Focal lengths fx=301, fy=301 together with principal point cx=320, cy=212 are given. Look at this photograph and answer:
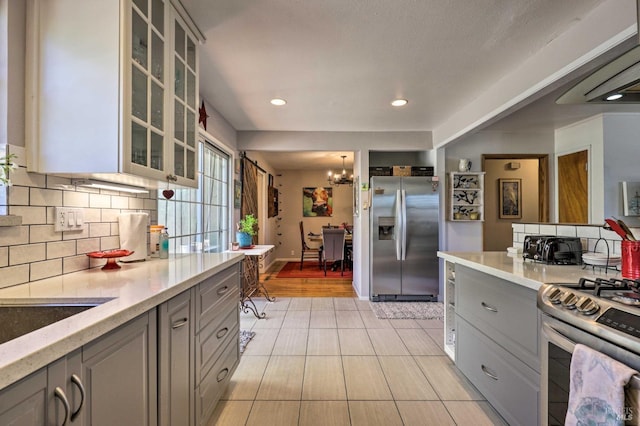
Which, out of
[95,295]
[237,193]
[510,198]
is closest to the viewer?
[95,295]

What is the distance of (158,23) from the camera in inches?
59.8

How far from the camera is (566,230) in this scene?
1978 millimetres

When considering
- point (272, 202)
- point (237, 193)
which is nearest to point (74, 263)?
Result: point (237, 193)

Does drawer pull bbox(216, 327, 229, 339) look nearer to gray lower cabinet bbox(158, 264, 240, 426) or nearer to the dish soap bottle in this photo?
gray lower cabinet bbox(158, 264, 240, 426)

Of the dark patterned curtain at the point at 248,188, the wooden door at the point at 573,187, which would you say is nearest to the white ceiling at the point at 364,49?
the wooden door at the point at 573,187

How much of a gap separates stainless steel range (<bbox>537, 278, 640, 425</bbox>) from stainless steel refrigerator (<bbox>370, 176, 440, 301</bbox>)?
280 cm

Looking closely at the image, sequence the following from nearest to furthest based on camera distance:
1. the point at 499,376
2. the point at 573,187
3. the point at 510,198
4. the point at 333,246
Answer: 1. the point at 499,376
2. the point at 573,187
3. the point at 510,198
4. the point at 333,246

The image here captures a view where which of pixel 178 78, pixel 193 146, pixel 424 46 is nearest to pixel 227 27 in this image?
pixel 178 78

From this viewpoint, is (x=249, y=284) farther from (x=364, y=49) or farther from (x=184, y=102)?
Result: (x=364, y=49)

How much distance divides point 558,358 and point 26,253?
2.13m

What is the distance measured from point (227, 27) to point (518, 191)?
495 centimetres

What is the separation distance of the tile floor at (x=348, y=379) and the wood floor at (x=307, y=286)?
118 cm

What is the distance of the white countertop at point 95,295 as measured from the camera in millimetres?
618

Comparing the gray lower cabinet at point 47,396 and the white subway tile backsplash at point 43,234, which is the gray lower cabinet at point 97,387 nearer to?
the gray lower cabinet at point 47,396
